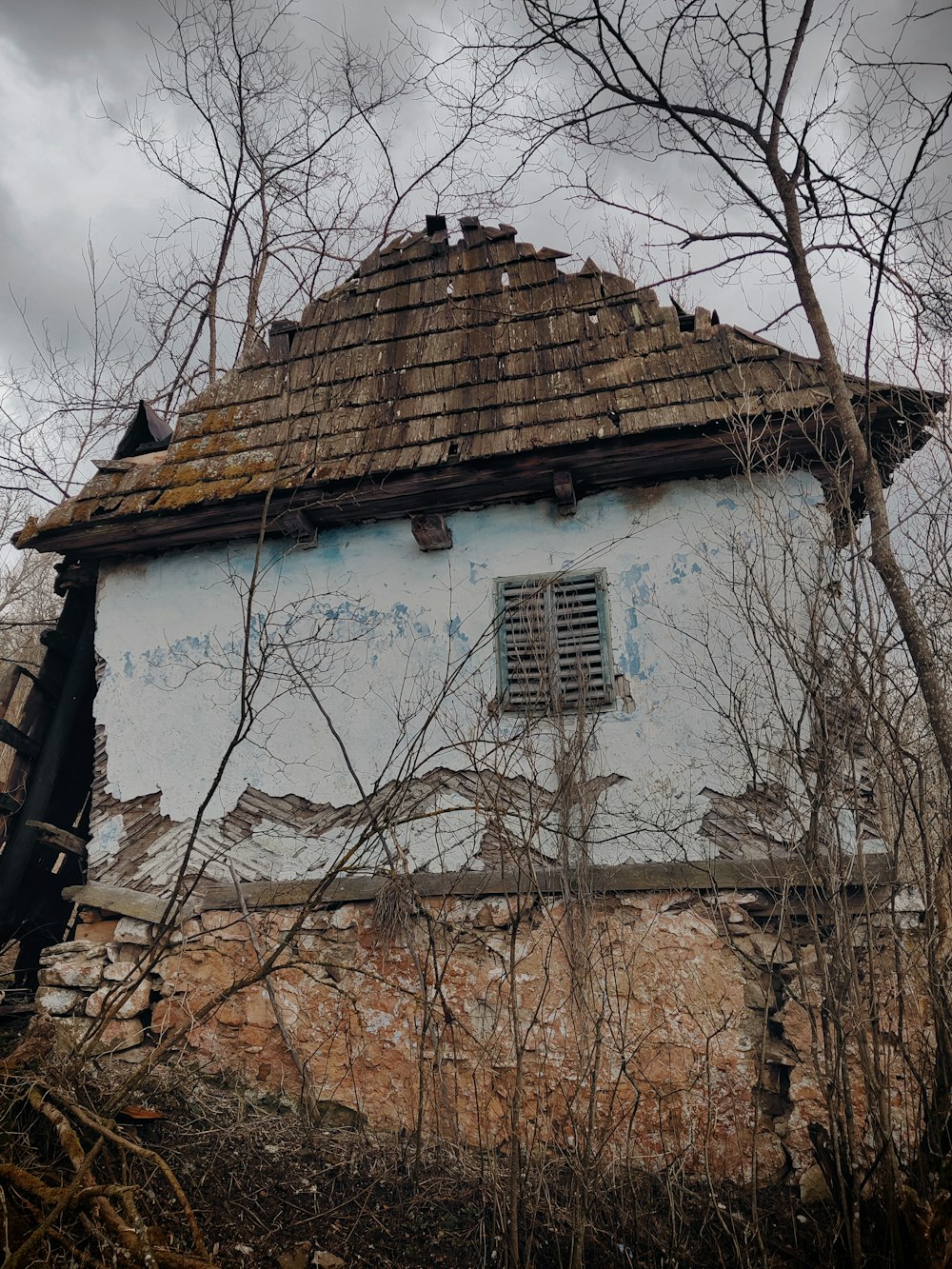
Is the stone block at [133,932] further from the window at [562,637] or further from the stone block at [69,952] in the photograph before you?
the window at [562,637]

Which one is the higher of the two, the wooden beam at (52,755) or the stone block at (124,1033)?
the wooden beam at (52,755)

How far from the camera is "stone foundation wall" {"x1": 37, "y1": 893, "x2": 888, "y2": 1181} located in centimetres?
508

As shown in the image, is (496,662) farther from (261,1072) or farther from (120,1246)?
(120,1246)

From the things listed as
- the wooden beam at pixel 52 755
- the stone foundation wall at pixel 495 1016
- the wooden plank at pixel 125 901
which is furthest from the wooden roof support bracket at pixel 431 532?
the wooden beam at pixel 52 755

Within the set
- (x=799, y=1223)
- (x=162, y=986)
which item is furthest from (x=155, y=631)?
(x=799, y=1223)

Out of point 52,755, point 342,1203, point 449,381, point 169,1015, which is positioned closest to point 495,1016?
point 342,1203

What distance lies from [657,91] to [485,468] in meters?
3.28

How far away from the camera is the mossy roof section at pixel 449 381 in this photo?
6.30 m

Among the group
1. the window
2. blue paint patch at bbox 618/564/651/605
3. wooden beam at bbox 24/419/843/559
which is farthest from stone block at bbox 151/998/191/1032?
blue paint patch at bbox 618/564/651/605

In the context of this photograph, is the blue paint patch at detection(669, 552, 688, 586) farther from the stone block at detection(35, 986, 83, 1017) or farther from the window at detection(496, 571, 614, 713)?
the stone block at detection(35, 986, 83, 1017)

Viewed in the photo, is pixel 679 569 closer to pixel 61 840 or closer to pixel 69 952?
pixel 69 952

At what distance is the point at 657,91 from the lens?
704 centimetres

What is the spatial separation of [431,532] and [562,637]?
45.9 inches

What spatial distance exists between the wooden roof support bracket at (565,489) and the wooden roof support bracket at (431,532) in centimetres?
81
